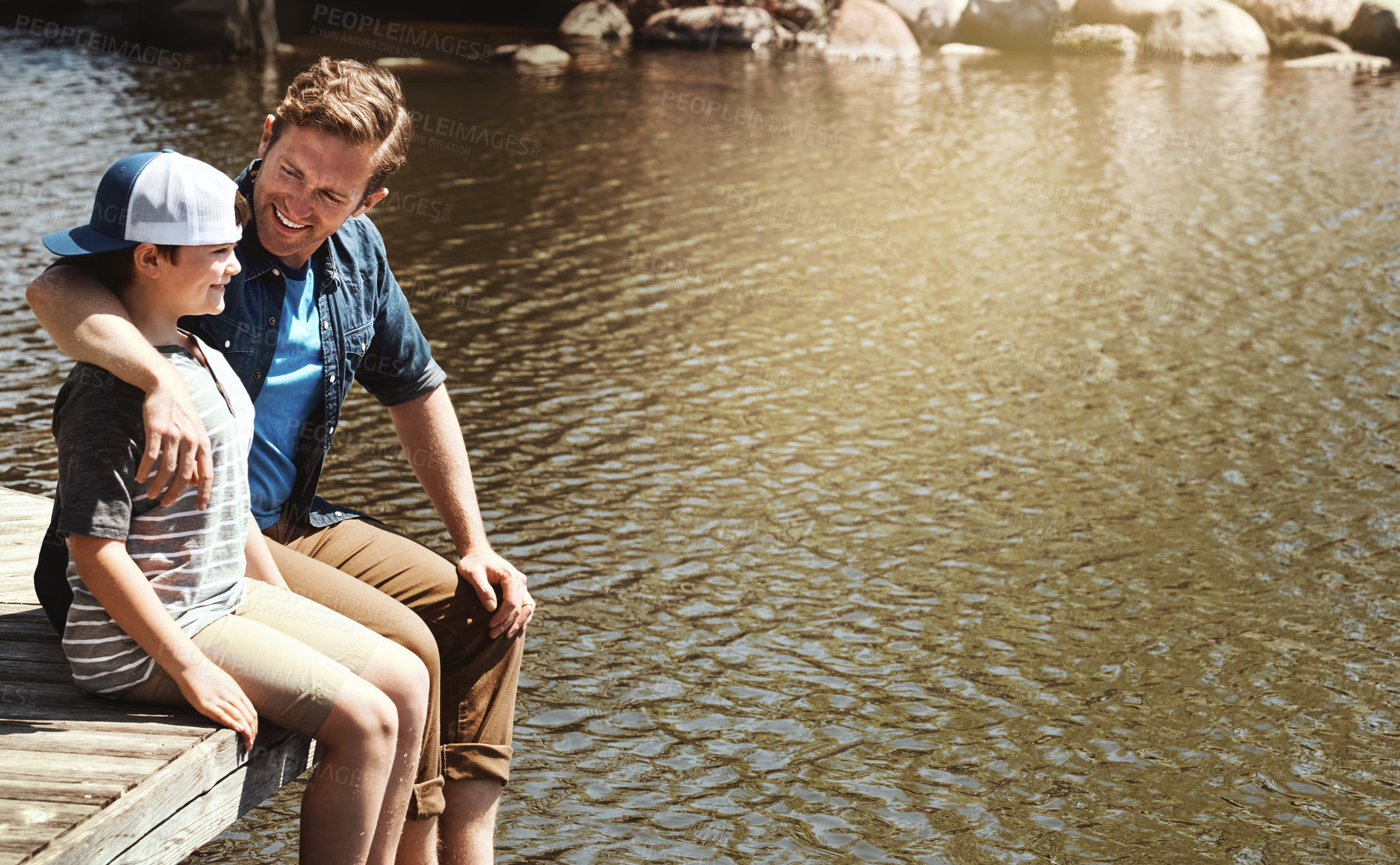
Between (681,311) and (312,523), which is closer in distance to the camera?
(312,523)

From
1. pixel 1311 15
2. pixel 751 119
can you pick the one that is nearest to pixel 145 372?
pixel 751 119

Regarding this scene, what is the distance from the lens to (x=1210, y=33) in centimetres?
2573

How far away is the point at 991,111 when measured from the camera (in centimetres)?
1906

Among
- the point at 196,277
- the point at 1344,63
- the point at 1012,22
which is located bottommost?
the point at 196,277

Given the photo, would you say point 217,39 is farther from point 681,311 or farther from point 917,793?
point 917,793

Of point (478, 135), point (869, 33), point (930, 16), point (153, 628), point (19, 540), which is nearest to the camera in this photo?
point (153, 628)

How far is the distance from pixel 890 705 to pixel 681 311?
18.2ft

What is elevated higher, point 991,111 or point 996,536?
point 991,111

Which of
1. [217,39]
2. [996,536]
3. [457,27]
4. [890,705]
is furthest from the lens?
[457,27]

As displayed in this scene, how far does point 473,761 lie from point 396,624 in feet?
1.49

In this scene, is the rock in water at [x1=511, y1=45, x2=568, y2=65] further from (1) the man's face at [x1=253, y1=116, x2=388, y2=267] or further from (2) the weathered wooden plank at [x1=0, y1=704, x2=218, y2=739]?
(2) the weathered wooden plank at [x1=0, y1=704, x2=218, y2=739]

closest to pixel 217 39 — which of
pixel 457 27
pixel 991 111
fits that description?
pixel 457 27

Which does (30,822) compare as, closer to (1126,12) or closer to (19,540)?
(19,540)

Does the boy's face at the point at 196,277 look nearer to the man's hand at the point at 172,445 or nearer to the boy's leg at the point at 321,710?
the man's hand at the point at 172,445
